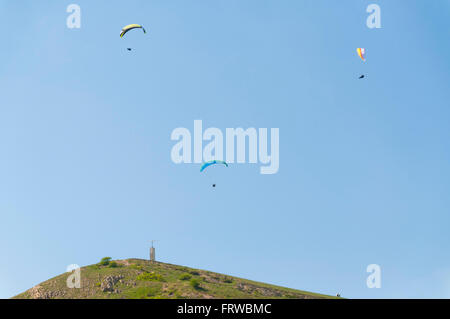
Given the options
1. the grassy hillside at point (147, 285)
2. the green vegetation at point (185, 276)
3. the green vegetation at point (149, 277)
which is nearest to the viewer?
the grassy hillside at point (147, 285)

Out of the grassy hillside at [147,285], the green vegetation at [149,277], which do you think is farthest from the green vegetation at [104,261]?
the green vegetation at [149,277]

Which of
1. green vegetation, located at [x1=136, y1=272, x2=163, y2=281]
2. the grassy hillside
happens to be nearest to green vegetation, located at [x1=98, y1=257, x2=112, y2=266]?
the grassy hillside

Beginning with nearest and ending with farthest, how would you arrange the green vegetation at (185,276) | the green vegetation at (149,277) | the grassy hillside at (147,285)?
the grassy hillside at (147,285), the green vegetation at (149,277), the green vegetation at (185,276)

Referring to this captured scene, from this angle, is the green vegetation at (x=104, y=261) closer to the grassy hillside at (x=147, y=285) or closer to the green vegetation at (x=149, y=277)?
the grassy hillside at (x=147, y=285)

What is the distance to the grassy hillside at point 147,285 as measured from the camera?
97.1 meters

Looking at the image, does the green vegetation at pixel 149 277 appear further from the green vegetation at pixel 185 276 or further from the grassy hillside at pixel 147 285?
the green vegetation at pixel 185 276

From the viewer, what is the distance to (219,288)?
105 meters

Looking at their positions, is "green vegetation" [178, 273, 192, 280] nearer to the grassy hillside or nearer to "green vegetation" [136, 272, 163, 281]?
the grassy hillside

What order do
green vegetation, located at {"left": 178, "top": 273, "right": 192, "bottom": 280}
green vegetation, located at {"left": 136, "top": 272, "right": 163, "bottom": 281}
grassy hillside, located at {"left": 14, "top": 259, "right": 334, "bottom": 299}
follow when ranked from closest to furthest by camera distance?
grassy hillside, located at {"left": 14, "top": 259, "right": 334, "bottom": 299}
green vegetation, located at {"left": 136, "top": 272, "right": 163, "bottom": 281}
green vegetation, located at {"left": 178, "top": 273, "right": 192, "bottom": 280}

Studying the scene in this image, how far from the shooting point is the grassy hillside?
9712cm

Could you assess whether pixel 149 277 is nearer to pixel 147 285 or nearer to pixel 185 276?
pixel 147 285

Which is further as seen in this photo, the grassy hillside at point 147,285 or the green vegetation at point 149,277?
the green vegetation at point 149,277

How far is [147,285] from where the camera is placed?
330 ft
